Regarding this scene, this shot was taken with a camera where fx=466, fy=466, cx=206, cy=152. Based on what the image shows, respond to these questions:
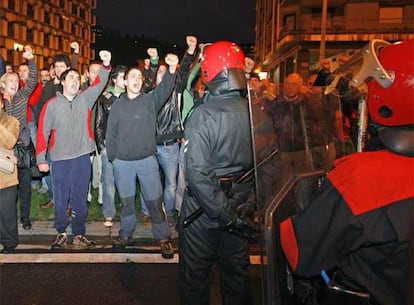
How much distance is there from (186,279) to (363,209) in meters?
1.86

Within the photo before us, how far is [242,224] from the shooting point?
2.99m

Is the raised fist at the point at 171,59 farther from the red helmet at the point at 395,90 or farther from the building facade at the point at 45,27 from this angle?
the building facade at the point at 45,27

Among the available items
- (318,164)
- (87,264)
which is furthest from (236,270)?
(87,264)

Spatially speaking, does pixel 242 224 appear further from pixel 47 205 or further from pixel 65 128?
pixel 47 205

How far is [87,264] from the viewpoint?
4863 mm

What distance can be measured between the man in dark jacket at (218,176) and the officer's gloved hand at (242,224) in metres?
0.02

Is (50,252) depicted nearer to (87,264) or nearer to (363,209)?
(87,264)

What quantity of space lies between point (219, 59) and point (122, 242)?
298 cm

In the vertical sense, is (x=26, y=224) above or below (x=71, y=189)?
below

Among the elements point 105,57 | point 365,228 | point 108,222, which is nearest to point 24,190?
point 108,222

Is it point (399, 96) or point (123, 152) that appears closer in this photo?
point (399, 96)

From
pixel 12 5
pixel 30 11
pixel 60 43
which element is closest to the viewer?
pixel 12 5

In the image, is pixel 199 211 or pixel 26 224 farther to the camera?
pixel 26 224

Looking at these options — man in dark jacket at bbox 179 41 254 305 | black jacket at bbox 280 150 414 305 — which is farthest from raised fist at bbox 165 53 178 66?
black jacket at bbox 280 150 414 305
